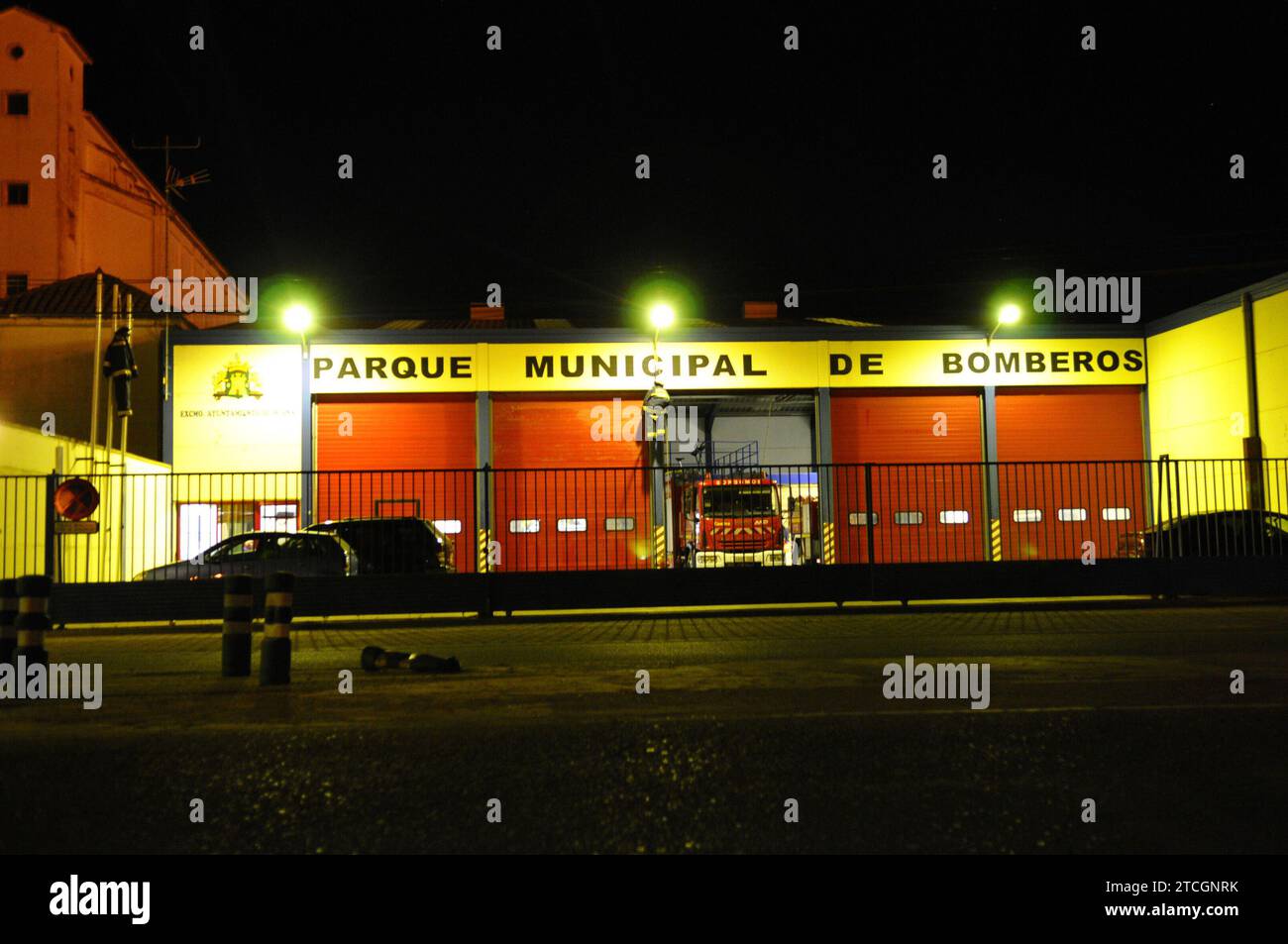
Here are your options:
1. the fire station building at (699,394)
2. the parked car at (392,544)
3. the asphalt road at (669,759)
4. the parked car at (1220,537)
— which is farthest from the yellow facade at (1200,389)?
the parked car at (392,544)

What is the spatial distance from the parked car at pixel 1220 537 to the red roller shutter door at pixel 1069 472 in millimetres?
975

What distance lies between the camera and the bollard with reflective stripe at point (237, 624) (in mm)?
9164

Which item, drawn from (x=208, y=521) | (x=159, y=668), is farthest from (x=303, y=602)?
(x=159, y=668)

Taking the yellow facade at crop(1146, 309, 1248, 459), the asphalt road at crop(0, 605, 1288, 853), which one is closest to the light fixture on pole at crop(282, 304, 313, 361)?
the asphalt road at crop(0, 605, 1288, 853)

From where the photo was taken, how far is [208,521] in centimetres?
1806

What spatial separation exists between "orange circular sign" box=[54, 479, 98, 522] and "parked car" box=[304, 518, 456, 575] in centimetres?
315

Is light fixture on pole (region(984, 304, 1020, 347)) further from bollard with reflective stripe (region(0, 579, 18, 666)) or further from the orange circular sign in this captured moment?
bollard with reflective stripe (region(0, 579, 18, 666))

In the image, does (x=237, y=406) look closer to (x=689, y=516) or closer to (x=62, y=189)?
(x=689, y=516)

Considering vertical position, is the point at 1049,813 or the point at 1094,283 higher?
the point at 1094,283

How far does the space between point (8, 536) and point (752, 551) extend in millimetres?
11279

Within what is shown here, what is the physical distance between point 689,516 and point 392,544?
520 cm

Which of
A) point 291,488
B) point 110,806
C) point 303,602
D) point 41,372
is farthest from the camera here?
point 41,372
